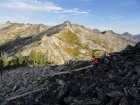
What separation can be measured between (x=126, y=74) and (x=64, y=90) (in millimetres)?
10672

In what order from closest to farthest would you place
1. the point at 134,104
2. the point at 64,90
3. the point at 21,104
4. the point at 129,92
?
the point at 134,104, the point at 129,92, the point at 64,90, the point at 21,104

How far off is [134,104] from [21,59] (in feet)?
492

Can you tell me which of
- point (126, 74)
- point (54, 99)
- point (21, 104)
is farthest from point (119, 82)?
point (21, 104)

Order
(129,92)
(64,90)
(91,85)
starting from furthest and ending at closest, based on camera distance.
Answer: (64,90)
(91,85)
(129,92)

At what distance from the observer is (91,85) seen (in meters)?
31.8

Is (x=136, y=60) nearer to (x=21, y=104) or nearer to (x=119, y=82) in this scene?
(x=119, y=82)

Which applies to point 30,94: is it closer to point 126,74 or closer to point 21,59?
point 126,74

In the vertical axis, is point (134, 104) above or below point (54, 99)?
above

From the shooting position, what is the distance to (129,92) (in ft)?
83.7

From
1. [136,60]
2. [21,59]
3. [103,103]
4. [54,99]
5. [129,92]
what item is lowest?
[21,59]

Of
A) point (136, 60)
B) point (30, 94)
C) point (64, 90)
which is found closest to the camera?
point (64, 90)

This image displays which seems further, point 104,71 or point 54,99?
point 104,71

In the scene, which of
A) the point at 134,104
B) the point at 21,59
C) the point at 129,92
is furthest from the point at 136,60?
the point at 21,59

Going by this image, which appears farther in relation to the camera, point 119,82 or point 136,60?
point 136,60
